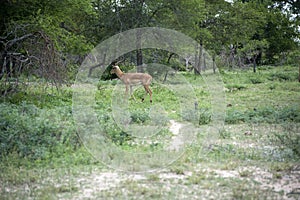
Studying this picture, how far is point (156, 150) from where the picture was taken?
24.4 feet

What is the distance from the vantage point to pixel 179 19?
1914cm

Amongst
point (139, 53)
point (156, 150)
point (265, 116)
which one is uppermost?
point (139, 53)

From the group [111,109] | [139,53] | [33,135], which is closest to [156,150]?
[33,135]

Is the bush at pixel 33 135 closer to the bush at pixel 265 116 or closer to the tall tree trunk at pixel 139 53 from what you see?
the bush at pixel 265 116

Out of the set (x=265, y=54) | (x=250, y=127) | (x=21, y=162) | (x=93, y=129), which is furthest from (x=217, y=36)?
(x=21, y=162)

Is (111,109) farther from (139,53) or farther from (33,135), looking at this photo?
(139,53)

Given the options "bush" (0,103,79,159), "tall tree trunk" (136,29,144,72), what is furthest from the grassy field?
"tall tree trunk" (136,29,144,72)

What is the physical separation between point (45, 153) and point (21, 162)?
0.44m

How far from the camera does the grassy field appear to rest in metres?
5.54

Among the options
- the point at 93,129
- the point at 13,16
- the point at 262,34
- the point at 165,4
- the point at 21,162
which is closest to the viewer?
the point at 21,162

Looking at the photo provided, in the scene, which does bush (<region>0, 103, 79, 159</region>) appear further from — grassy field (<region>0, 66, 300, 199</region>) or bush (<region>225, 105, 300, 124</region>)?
bush (<region>225, 105, 300, 124</region>)

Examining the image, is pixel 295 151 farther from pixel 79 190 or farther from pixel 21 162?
pixel 21 162

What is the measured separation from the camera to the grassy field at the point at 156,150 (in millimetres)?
5535

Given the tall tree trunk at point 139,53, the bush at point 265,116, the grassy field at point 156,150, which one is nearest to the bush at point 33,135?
the grassy field at point 156,150
